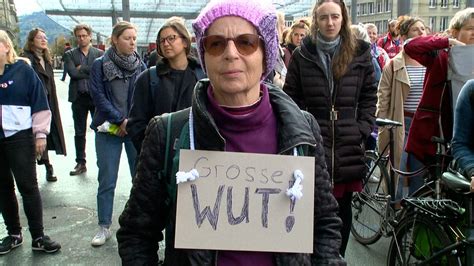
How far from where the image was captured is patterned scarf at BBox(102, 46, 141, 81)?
4535mm

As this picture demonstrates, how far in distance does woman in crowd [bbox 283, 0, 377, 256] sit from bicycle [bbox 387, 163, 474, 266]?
41 centimetres

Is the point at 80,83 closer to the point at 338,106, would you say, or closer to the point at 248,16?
the point at 338,106

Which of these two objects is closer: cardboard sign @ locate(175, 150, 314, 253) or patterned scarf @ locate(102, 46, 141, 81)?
cardboard sign @ locate(175, 150, 314, 253)

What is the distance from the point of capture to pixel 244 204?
147 centimetres

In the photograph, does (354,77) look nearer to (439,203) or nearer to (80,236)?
(439,203)

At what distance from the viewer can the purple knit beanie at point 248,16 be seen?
1.47 metres

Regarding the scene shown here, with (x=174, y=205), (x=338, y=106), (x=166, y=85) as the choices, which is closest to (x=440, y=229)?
(x=338, y=106)

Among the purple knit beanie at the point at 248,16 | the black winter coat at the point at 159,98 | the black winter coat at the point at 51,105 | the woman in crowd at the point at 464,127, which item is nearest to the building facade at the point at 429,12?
the black winter coat at the point at 51,105

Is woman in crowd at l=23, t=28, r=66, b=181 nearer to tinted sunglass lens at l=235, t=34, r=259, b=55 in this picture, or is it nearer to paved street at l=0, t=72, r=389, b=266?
paved street at l=0, t=72, r=389, b=266

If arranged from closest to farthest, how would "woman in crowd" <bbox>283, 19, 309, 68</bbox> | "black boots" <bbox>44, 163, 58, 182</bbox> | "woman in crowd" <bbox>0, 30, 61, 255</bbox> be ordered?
"woman in crowd" <bbox>0, 30, 61, 255</bbox>, "woman in crowd" <bbox>283, 19, 309, 68</bbox>, "black boots" <bbox>44, 163, 58, 182</bbox>

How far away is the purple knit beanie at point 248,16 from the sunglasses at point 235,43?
0.03 meters

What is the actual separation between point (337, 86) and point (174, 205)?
2.13 metres

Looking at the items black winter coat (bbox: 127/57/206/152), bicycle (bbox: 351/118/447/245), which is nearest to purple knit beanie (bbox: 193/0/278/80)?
black winter coat (bbox: 127/57/206/152)

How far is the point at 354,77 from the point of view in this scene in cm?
339
